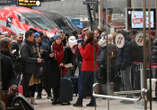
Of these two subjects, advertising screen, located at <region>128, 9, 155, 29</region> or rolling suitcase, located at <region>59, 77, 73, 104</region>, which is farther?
rolling suitcase, located at <region>59, 77, 73, 104</region>

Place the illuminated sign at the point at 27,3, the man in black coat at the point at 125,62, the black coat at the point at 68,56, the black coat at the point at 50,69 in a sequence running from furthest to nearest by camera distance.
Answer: the illuminated sign at the point at 27,3 < the black coat at the point at 68,56 < the black coat at the point at 50,69 < the man in black coat at the point at 125,62

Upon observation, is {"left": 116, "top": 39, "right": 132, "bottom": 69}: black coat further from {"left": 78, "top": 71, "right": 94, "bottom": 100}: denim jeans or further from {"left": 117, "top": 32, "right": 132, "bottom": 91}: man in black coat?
{"left": 78, "top": 71, "right": 94, "bottom": 100}: denim jeans

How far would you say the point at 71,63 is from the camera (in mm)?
11953

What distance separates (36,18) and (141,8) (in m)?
23.3

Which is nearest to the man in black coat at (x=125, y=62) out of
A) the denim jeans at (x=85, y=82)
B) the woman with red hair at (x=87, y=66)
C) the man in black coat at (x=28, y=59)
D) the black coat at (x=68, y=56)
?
the woman with red hair at (x=87, y=66)

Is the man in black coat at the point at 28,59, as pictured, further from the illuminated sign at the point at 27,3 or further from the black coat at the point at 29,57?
the illuminated sign at the point at 27,3

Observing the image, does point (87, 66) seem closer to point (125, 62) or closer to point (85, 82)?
point (85, 82)

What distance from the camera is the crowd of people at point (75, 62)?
6883 mm

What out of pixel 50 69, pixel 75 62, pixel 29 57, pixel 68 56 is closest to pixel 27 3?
pixel 75 62

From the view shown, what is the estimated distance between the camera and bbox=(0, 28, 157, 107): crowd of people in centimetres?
688

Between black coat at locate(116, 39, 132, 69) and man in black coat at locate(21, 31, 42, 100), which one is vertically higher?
black coat at locate(116, 39, 132, 69)

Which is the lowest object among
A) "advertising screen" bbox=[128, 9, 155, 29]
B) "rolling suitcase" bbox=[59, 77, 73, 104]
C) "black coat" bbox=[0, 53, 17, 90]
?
"rolling suitcase" bbox=[59, 77, 73, 104]

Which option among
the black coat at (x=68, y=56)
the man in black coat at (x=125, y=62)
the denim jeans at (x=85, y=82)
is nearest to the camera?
the man in black coat at (x=125, y=62)

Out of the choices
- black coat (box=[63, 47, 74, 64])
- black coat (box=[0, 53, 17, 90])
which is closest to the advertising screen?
black coat (box=[0, 53, 17, 90])
